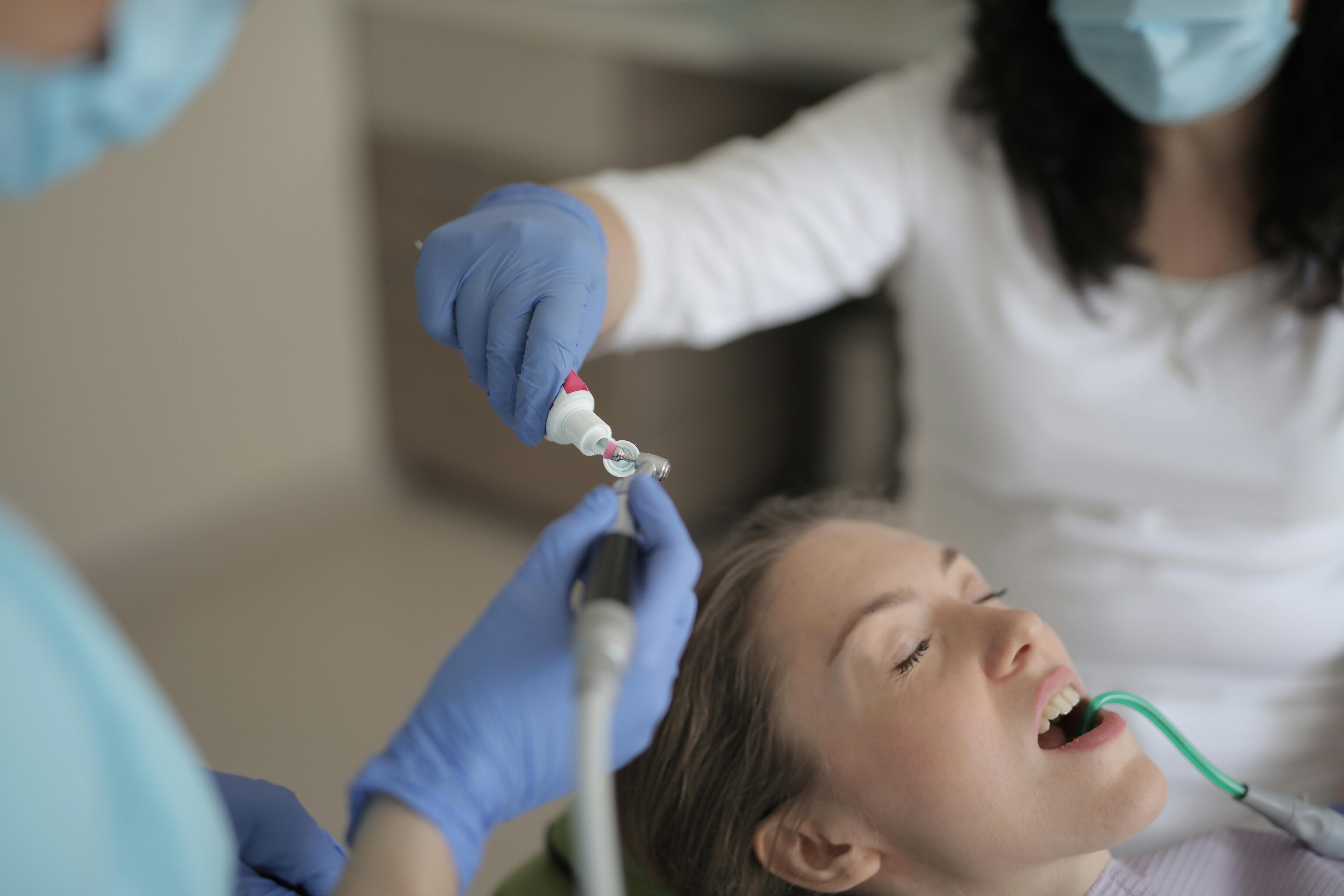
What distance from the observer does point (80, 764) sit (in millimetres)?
542

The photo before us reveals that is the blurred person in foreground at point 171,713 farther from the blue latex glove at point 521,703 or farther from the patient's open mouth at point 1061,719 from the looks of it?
the patient's open mouth at point 1061,719

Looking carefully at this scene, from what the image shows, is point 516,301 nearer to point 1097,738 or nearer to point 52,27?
point 52,27

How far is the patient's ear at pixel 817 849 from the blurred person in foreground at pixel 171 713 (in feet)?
0.73

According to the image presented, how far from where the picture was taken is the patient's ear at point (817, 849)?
0.88 m

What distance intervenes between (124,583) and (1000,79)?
2.13m

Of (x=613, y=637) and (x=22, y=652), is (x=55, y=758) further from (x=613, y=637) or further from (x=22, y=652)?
(x=613, y=637)

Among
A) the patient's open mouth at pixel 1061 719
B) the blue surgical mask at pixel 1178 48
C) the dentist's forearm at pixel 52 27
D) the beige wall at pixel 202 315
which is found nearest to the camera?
the dentist's forearm at pixel 52 27

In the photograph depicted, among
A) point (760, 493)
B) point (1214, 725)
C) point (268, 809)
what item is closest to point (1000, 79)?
point (1214, 725)

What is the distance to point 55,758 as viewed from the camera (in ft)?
1.74

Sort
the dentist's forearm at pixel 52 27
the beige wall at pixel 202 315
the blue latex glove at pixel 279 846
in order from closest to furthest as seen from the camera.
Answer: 1. the dentist's forearm at pixel 52 27
2. the blue latex glove at pixel 279 846
3. the beige wall at pixel 202 315

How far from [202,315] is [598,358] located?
90 cm

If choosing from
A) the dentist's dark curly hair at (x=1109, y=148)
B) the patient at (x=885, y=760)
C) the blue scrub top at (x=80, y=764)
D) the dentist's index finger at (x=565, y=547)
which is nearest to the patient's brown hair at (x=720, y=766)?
the patient at (x=885, y=760)

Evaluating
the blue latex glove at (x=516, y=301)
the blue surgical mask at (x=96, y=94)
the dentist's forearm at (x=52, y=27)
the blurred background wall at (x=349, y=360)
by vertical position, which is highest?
the dentist's forearm at (x=52, y=27)

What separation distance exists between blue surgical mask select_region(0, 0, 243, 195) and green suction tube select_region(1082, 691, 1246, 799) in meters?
0.88
